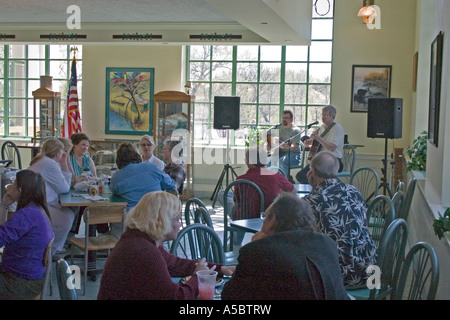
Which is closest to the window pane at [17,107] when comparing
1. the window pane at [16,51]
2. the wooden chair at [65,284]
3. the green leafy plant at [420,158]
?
the window pane at [16,51]

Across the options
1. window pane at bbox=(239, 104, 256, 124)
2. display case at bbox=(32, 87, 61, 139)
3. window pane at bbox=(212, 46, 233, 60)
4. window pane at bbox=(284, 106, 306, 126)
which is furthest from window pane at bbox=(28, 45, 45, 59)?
window pane at bbox=(284, 106, 306, 126)

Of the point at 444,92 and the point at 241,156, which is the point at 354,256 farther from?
the point at 241,156

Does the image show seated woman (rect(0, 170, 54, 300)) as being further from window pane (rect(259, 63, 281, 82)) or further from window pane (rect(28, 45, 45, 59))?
window pane (rect(28, 45, 45, 59))

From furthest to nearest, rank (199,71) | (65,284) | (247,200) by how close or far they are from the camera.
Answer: (199,71)
(247,200)
(65,284)

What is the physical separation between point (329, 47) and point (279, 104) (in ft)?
4.37

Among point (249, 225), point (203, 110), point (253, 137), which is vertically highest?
point (203, 110)

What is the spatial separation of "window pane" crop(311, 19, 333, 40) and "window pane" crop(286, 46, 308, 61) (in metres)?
0.29

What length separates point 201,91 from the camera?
11.0 meters

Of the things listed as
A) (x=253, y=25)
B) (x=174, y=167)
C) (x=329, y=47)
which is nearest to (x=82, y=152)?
(x=174, y=167)

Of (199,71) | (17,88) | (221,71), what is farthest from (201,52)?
(17,88)

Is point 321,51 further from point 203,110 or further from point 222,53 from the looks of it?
point 203,110

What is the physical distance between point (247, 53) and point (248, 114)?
1108 millimetres

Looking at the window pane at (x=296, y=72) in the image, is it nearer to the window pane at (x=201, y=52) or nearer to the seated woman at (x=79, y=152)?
the window pane at (x=201, y=52)

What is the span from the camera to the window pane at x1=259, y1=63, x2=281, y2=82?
35.2 ft
